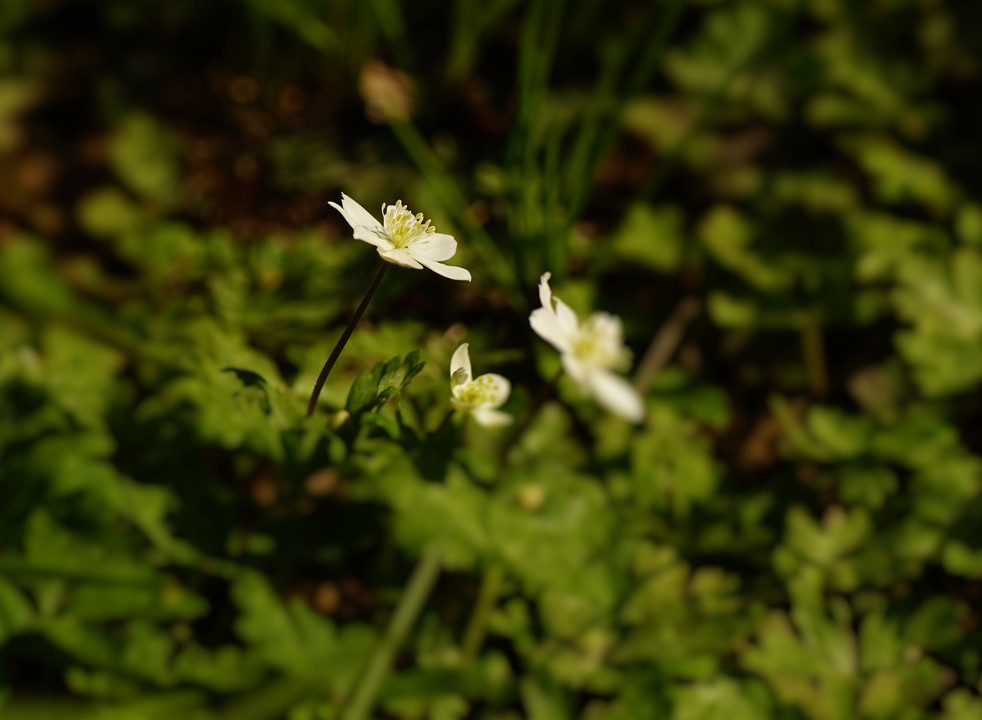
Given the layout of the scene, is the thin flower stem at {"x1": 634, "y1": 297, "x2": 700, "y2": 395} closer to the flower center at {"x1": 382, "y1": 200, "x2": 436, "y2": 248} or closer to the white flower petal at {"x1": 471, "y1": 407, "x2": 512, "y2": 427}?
the white flower petal at {"x1": 471, "y1": 407, "x2": 512, "y2": 427}

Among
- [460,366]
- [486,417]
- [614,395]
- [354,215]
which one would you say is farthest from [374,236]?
[614,395]

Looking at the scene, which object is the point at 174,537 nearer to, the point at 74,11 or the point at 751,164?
the point at 751,164

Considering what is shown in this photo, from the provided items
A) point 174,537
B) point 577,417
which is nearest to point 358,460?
point 174,537

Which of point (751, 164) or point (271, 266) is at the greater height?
point (751, 164)

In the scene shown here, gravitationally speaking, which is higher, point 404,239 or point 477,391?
point 404,239

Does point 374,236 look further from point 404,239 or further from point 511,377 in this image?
point 511,377

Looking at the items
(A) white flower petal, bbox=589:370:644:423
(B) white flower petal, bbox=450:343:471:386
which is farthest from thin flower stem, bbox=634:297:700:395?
(A) white flower petal, bbox=589:370:644:423
